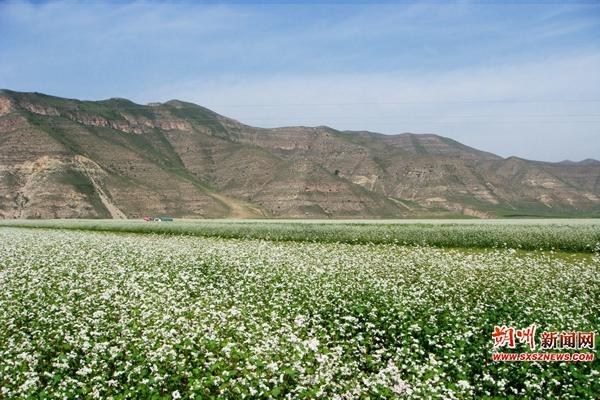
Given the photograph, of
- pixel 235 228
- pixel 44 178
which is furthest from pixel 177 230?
pixel 44 178

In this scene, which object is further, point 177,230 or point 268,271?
point 177,230

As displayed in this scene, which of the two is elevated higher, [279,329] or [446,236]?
[446,236]

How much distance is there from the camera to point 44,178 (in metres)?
160

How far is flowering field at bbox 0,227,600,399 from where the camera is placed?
32.0 feet

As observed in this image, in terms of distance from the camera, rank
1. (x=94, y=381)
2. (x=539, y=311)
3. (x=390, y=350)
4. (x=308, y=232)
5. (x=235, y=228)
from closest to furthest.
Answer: (x=94, y=381), (x=390, y=350), (x=539, y=311), (x=308, y=232), (x=235, y=228)

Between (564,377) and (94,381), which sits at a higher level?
(564,377)

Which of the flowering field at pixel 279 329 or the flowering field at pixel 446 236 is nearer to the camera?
the flowering field at pixel 279 329

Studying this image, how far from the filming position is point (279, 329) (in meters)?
12.6

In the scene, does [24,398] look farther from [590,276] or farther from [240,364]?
[590,276]

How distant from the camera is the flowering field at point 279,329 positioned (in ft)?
32.0

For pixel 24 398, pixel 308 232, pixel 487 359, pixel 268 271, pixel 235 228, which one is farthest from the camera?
pixel 235 228

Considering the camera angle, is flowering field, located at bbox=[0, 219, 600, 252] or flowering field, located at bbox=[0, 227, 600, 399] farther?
flowering field, located at bbox=[0, 219, 600, 252]

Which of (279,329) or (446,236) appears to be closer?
(279,329)

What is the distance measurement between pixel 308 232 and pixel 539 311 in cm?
3311
